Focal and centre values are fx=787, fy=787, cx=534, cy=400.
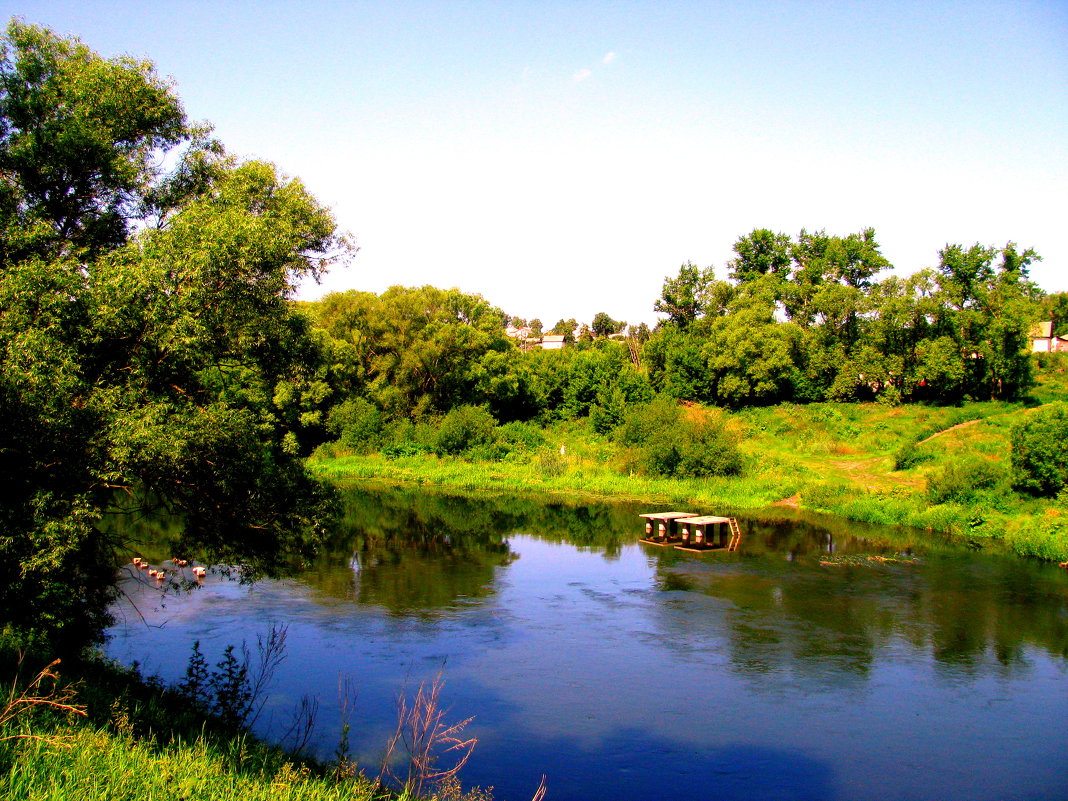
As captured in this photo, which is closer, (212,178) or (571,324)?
(212,178)

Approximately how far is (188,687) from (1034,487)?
24.4 metres

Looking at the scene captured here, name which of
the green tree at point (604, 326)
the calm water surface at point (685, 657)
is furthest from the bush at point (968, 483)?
the green tree at point (604, 326)

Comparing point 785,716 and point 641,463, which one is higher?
point 641,463

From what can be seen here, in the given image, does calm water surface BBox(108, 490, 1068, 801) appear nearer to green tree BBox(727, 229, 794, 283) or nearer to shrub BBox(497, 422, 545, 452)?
shrub BBox(497, 422, 545, 452)

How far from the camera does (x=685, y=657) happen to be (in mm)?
14656

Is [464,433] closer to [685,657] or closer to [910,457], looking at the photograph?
[910,457]

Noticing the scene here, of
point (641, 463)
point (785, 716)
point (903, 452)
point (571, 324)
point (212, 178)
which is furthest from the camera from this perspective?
point (571, 324)

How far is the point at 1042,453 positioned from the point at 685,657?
15.8m

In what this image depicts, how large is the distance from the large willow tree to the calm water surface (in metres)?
3.24

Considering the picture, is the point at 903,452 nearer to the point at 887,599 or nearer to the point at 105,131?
the point at 887,599

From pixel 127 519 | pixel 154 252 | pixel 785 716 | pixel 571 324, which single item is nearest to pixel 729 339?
pixel 127 519

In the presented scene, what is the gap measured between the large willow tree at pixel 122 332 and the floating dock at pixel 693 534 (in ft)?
45.2

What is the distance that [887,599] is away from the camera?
18.5m

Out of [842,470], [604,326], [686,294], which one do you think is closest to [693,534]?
[842,470]
